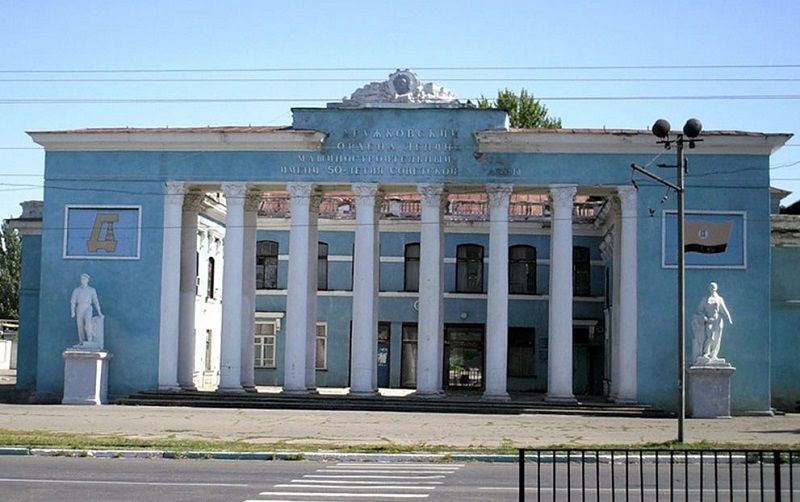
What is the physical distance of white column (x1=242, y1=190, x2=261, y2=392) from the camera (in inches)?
1624

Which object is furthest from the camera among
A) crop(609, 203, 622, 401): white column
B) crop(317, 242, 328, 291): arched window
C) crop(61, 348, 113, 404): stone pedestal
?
crop(317, 242, 328, 291): arched window

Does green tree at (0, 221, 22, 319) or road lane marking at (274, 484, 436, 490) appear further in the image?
green tree at (0, 221, 22, 319)

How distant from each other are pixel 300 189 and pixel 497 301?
733 cm

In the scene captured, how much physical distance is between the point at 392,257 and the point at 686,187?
1702 cm

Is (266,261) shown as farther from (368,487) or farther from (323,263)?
(368,487)

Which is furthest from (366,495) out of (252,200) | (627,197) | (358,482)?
(252,200)

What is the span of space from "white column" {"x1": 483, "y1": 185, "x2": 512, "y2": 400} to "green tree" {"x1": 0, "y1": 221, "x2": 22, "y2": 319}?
57955 mm

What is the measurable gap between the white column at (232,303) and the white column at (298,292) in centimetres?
159

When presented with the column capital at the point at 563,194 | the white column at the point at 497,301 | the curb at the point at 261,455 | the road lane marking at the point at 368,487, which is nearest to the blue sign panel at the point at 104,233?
the white column at the point at 497,301

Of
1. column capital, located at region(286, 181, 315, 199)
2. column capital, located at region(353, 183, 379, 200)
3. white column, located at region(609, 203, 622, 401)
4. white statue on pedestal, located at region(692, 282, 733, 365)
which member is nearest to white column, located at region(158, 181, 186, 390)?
column capital, located at region(286, 181, 315, 199)

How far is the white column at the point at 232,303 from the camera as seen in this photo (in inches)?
1524

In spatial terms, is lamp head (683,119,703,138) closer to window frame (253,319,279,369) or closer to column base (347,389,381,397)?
column base (347,389,381,397)

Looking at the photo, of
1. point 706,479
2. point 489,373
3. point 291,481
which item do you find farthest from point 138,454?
point 489,373

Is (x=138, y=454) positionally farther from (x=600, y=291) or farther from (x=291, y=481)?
(x=600, y=291)
